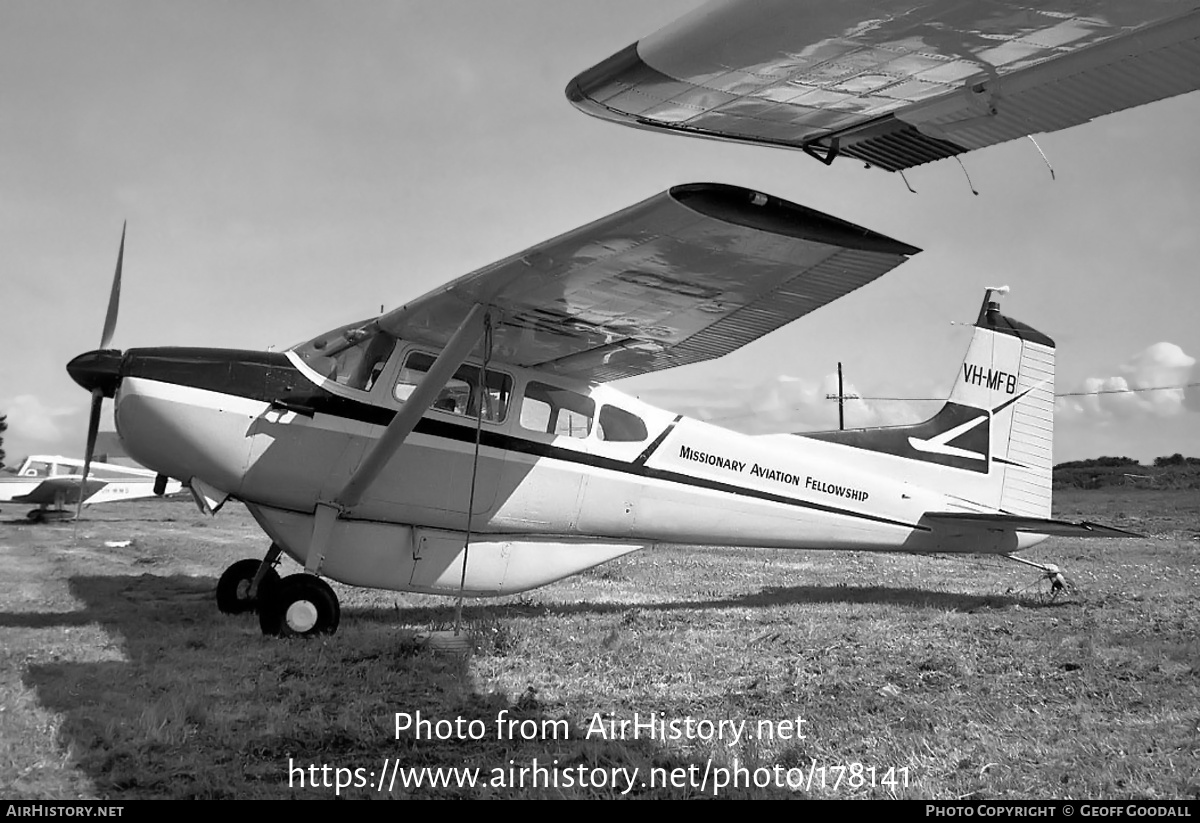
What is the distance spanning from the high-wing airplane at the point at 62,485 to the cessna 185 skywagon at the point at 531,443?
1849 centimetres

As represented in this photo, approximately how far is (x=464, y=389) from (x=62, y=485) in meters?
21.9

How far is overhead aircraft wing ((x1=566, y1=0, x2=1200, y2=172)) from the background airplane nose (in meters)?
5.04

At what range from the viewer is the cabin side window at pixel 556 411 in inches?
299

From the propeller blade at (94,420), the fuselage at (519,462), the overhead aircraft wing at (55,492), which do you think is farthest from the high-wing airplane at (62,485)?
the fuselage at (519,462)

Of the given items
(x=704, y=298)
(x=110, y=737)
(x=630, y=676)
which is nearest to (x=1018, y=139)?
(x=704, y=298)

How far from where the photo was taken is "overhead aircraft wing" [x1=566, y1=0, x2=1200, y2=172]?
8.82 ft

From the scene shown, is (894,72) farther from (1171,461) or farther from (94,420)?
(1171,461)

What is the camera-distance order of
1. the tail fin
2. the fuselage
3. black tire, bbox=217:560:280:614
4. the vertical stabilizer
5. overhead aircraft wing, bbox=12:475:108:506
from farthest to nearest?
1. overhead aircraft wing, bbox=12:475:108:506
2. the vertical stabilizer
3. the tail fin
4. black tire, bbox=217:560:280:614
5. the fuselage

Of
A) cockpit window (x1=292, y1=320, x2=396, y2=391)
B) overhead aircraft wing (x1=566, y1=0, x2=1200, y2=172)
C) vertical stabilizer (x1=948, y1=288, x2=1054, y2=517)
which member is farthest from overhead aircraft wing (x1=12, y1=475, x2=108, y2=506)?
overhead aircraft wing (x1=566, y1=0, x2=1200, y2=172)

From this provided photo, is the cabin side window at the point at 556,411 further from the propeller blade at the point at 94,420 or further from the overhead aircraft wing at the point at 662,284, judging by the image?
the propeller blade at the point at 94,420

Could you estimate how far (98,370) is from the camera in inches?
263

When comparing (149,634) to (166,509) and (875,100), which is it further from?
(166,509)

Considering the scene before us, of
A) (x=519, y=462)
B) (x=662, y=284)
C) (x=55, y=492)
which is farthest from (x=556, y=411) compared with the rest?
(x=55, y=492)

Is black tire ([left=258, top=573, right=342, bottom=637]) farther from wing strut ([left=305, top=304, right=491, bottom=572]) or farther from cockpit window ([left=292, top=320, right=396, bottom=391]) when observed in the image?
cockpit window ([left=292, top=320, right=396, bottom=391])
